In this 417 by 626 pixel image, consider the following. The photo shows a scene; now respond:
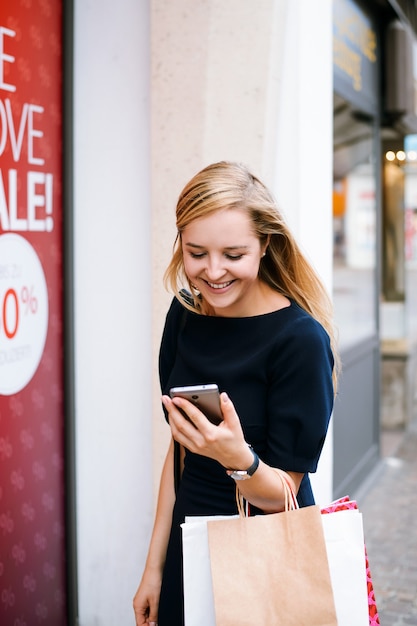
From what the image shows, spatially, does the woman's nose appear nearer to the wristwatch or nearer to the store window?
the wristwatch

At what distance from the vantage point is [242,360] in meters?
2.07

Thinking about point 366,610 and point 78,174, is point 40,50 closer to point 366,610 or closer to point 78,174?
point 78,174

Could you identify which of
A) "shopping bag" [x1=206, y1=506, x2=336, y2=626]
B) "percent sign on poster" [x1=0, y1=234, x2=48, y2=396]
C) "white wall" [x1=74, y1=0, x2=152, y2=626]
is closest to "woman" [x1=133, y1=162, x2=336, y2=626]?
"shopping bag" [x1=206, y1=506, x2=336, y2=626]

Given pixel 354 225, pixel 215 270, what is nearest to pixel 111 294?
pixel 215 270

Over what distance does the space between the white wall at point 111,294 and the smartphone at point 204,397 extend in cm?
191

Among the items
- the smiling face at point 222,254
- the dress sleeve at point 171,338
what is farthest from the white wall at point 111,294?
the smiling face at point 222,254

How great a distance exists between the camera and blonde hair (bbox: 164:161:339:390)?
6.52 feet

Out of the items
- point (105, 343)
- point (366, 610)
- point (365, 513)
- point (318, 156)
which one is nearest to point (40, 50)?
point (105, 343)

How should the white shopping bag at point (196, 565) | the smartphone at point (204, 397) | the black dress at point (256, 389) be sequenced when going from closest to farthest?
1. the smartphone at point (204, 397)
2. the white shopping bag at point (196, 565)
3. the black dress at point (256, 389)

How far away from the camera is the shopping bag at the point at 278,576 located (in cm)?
180

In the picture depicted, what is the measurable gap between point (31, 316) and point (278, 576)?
1791 millimetres

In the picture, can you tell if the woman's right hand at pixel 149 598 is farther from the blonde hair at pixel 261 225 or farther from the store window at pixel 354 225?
the store window at pixel 354 225

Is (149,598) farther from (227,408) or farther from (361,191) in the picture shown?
(361,191)

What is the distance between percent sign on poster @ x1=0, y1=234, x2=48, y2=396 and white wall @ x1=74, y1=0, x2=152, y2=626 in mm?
305
